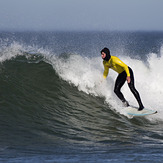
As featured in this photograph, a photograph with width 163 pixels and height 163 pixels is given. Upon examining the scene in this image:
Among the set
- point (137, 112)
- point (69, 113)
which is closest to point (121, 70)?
point (137, 112)

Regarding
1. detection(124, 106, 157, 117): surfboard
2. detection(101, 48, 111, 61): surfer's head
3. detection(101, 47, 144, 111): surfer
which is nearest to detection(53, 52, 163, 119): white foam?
detection(124, 106, 157, 117): surfboard

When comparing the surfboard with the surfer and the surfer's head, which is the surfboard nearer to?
the surfer

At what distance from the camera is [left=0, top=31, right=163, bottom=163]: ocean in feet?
17.8

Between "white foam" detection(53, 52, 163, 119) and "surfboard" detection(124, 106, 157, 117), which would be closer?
"surfboard" detection(124, 106, 157, 117)

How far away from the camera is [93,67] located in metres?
11.0

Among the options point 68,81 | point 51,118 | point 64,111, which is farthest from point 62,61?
point 51,118

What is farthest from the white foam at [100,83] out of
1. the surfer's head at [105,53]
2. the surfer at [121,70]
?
Answer: the surfer's head at [105,53]

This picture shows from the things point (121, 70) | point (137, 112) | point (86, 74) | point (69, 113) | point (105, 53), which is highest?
point (86, 74)

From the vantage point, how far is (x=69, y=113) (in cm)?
827

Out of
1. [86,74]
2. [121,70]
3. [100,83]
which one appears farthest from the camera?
[86,74]

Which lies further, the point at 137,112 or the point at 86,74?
the point at 86,74

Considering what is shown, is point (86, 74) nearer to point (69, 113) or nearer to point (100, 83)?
point (100, 83)

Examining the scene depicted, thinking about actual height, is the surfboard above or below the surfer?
below

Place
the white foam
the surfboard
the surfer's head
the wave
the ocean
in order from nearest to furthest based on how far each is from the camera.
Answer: the ocean → the surfer's head → the surfboard → the white foam → the wave
